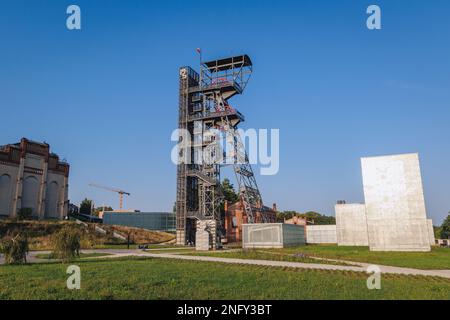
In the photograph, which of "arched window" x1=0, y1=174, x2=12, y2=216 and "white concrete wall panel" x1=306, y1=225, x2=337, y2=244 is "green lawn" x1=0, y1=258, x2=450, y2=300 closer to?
"arched window" x1=0, y1=174, x2=12, y2=216

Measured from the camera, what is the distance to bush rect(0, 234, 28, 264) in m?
22.3

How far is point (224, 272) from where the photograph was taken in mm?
18984

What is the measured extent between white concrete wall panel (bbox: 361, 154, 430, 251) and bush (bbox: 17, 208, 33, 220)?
62284 millimetres

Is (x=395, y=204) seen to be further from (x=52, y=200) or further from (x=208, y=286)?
(x=52, y=200)

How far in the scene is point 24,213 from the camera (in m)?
66.6

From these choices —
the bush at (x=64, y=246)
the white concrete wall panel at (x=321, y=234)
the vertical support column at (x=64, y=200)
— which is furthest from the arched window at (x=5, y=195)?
the white concrete wall panel at (x=321, y=234)

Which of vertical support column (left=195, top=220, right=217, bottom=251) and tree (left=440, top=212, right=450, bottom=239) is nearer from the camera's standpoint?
vertical support column (left=195, top=220, right=217, bottom=251)

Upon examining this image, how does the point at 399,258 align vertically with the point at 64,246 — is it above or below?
below

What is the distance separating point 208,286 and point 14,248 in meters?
15.7

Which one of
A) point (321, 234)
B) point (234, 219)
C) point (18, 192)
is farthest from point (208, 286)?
point (321, 234)

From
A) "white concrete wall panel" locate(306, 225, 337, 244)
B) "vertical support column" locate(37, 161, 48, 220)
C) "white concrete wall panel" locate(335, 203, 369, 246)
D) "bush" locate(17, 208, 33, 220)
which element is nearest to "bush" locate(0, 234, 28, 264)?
"bush" locate(17, 208, 33, 220)

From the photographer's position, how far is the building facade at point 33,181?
217ft

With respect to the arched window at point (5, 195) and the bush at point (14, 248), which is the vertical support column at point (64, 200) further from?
the bush at point (14, 248)
